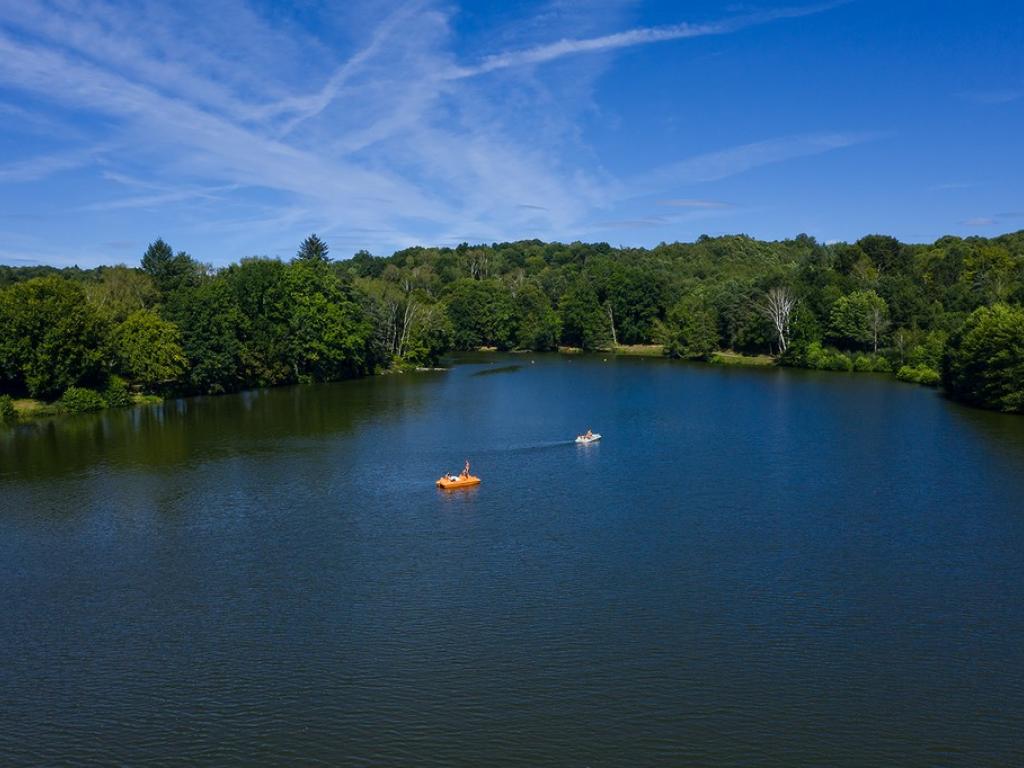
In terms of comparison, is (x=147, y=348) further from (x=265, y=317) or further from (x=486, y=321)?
(x=486, y=321)

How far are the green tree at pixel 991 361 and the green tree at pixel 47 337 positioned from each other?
6323 centimetres

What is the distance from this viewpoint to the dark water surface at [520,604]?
59.7 feet

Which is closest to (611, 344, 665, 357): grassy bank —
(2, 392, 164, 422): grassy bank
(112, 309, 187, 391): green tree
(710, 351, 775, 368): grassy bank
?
(710, 351, 775, 368): grassy bank

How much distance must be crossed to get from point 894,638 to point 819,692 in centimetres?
384

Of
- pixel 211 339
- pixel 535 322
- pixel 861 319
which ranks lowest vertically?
pixel 211 339

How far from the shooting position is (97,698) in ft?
65.3

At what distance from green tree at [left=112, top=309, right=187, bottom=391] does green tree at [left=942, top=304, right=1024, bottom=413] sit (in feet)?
197

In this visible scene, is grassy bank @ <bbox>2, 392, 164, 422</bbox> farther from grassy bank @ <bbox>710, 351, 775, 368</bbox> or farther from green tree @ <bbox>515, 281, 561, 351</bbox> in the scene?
green tree @ <bbox>515, 281, 561, 351</bbox>

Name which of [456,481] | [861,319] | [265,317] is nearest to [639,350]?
[861,319]

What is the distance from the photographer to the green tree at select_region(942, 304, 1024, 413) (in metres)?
55.2

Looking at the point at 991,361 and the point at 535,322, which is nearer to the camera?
the point at 991,361

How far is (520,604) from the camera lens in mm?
24375

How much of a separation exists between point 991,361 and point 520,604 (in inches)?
1821

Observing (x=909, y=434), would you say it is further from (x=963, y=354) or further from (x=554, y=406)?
(x=554, y=406)
